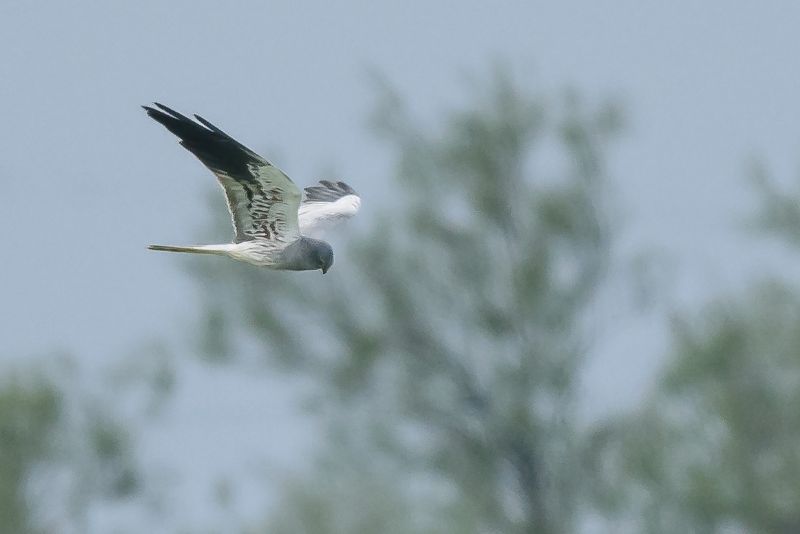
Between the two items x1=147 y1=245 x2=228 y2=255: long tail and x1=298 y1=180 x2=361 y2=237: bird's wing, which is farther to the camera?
x1=298 y1=180 x2=361 y2=237: bird's wing

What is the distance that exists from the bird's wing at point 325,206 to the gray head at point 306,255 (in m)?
0.53

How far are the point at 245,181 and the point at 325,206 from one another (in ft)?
5.05

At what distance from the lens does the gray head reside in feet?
31.2

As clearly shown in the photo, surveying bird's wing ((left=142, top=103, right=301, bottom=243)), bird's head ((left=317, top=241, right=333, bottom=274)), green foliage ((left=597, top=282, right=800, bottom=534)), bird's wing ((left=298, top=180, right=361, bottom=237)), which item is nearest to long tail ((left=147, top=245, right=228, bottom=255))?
bird's wing ((left=142, top=103, right=301, bottom=243))

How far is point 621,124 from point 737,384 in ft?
8.57

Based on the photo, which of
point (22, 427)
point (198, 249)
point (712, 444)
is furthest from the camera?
point (22, 427)

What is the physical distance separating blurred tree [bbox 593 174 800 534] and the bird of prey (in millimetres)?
9608

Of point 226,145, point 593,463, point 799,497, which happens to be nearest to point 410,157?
point 593,463

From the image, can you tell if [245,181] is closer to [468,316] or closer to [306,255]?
[306,255]

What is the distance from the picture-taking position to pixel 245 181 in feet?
30.7

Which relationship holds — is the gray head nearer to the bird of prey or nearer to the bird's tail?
the bird of prey

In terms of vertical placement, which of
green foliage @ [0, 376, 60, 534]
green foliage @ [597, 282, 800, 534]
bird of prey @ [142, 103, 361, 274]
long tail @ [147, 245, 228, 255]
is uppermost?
bird of prey @ [142, 103, 361, 274]

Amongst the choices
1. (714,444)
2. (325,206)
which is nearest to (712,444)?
(714,444)

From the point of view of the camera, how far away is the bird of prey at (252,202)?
9.11 meters
